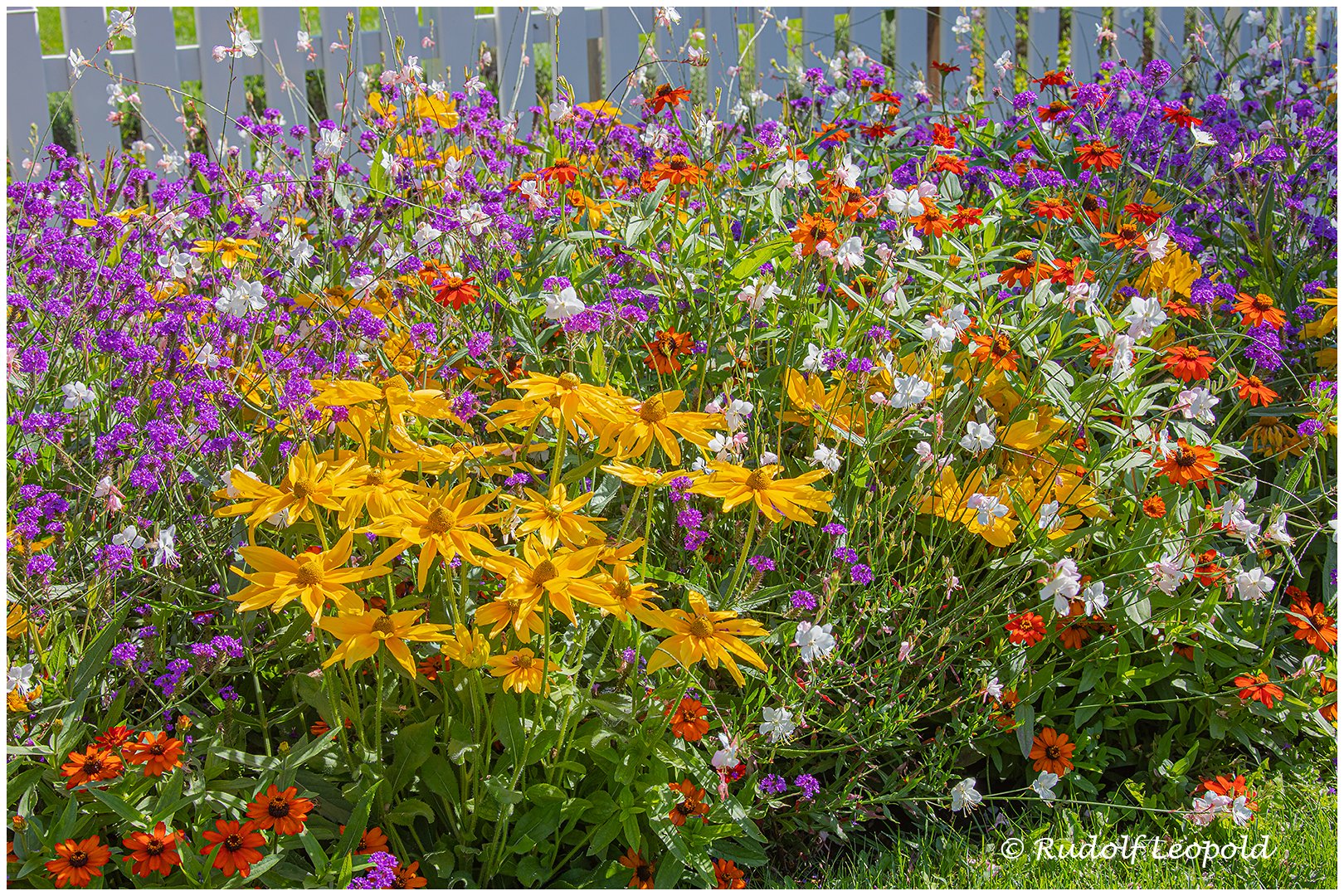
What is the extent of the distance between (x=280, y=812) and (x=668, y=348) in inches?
37.2

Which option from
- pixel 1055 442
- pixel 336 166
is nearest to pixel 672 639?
pixel 1055 442

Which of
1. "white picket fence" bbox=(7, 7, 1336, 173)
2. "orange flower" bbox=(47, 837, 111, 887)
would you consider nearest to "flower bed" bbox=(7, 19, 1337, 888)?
"orange flower" bbox=(47, 837, 111, 887)

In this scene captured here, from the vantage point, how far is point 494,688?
152 cm

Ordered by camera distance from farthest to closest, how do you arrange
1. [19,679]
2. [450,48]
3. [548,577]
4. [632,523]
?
[450,48] < [632,523] < [19,679] < [548,577]

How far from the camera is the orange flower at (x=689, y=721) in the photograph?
5.16 feet

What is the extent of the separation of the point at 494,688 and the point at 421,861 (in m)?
0.32

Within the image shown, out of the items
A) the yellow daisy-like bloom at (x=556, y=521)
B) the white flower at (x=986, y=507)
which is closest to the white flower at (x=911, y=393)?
the white flower at (x=986, y=507)

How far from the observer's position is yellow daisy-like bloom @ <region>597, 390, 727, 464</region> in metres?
1.43

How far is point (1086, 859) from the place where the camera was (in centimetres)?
183

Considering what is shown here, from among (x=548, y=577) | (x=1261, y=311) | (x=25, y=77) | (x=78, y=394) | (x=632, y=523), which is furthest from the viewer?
(x=25, y=77)

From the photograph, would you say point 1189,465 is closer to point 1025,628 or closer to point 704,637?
point 1025,628

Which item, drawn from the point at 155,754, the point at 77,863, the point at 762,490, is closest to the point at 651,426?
the point at 762,490

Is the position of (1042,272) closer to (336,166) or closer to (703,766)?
(703,766)

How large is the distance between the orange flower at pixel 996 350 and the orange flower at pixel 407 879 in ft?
3.66
